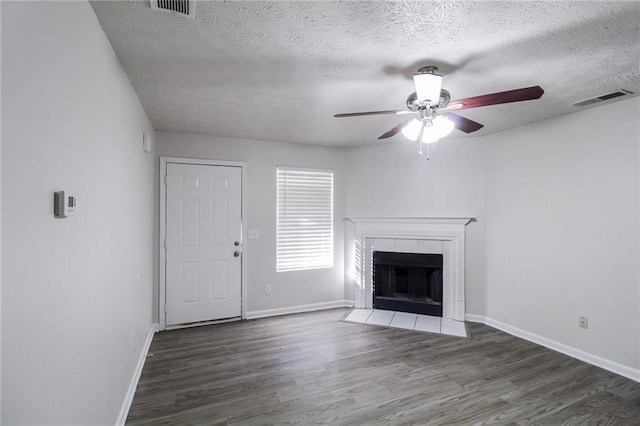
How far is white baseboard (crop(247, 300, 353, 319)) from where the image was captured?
425cm

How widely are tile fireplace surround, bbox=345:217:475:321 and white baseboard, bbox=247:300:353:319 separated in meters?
0.24

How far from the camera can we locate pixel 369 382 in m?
2.65

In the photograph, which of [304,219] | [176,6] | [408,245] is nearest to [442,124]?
[176,6]

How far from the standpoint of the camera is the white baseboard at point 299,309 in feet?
13.9

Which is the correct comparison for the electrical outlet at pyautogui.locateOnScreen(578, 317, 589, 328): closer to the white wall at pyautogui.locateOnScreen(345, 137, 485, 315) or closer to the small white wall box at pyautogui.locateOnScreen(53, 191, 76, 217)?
the white wall at pyautogui.locateOnScreen(345, 137, 485, 315)

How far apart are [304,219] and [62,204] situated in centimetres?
346

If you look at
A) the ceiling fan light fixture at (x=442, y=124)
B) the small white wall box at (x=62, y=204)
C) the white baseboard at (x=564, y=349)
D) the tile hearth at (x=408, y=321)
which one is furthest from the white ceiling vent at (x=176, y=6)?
the white baseboard at (x=564, y=349)

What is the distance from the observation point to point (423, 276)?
14.3 ft

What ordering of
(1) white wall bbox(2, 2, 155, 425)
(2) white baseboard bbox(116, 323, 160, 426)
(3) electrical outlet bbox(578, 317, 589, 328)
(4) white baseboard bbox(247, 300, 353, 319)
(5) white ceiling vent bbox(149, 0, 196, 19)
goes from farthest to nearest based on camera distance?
(4) white baseboard bbox(247, 300, 353, 319) → (3) electrical outlet bbox(578, 317, 589, 328) → (2) white baseboard bbox(116, 323, 160, 426) → (5) white ceiling vent bbox(149, 0, 196, 19) → (1) white wall bbox(2, 2, 155, 425)

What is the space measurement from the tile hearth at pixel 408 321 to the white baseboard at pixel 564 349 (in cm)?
34

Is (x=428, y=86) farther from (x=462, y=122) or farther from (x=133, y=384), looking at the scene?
(x=133, y=384)

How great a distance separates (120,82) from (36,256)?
1.54m

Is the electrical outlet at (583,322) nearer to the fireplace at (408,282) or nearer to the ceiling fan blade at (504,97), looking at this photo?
the fireplace at (408,282)

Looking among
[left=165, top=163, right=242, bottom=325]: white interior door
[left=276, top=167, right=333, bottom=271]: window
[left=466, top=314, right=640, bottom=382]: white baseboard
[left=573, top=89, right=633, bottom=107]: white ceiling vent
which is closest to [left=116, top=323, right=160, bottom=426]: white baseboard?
[left=165, top=163, right=242, bottom=325]: white interior door
